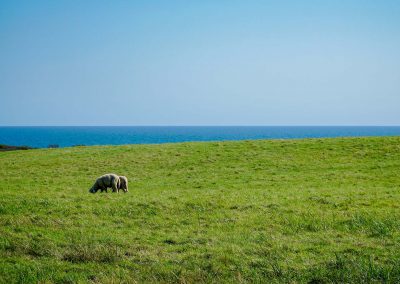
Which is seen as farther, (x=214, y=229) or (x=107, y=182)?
(x=107, y=182)

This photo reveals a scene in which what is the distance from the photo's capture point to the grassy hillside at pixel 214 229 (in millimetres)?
10273

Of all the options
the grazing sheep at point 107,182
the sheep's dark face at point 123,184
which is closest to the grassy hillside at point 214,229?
the sheep's dark face at point 123,184

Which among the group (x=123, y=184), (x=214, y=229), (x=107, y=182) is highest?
(x=107, y=182)

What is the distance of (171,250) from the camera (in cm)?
1249

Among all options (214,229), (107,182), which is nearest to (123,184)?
(107,182)

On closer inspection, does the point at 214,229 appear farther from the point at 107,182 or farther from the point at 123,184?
the point at 107,182

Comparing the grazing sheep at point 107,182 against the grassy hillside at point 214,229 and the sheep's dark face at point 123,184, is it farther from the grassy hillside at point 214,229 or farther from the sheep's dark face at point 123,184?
the grassy hillside at point 214,229

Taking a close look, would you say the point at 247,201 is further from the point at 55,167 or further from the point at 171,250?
the point at 55,167

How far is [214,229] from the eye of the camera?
15266 mm

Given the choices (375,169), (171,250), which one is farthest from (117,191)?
(375,169)

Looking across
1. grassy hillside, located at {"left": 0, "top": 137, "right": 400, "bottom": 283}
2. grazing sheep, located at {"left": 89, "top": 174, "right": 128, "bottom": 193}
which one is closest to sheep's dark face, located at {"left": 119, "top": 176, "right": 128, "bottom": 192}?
grazing sheep, located at {"left": 89, "top": 174, "right": 128, "bottom": 193}

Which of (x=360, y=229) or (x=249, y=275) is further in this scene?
(x=360, y=229)

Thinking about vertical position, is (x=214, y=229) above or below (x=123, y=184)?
below

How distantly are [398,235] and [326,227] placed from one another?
2558mm
